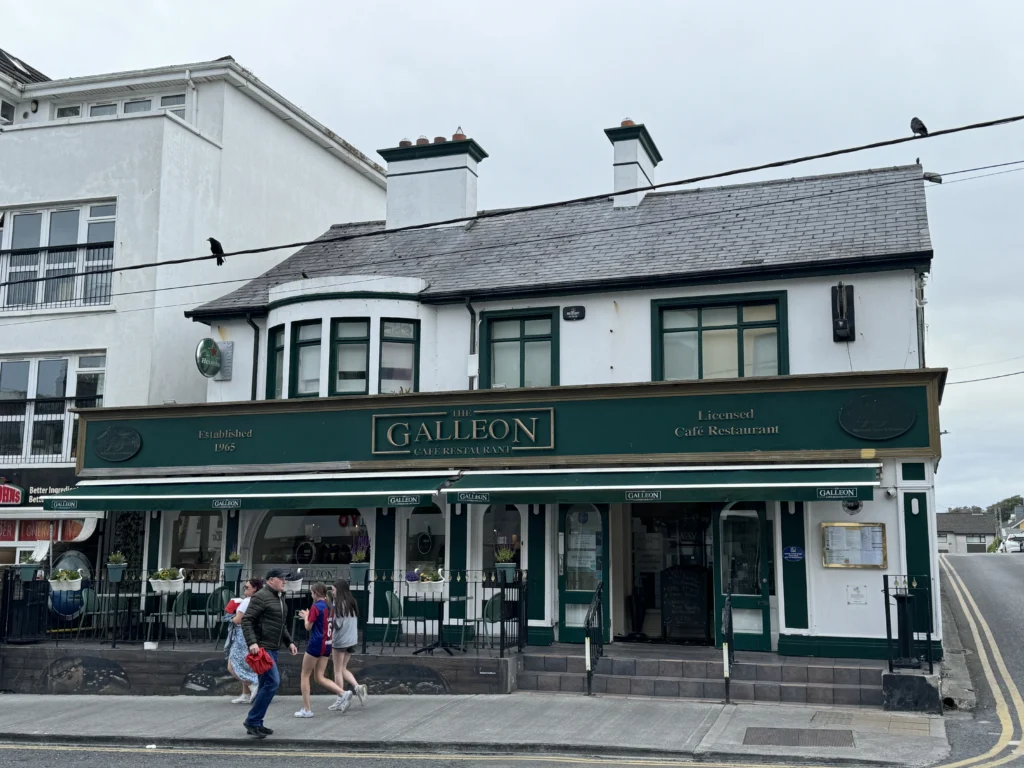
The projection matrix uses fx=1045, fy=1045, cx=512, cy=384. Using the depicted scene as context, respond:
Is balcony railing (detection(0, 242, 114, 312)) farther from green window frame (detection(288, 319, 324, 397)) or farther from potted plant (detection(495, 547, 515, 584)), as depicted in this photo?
potted plant (detection(495, 547, 515, 584))

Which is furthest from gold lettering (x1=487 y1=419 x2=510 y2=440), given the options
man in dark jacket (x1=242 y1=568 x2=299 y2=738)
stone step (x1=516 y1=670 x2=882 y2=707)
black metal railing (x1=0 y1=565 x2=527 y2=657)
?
man in dark jacket (x1=242 y1=568 x2=299 y2=738)

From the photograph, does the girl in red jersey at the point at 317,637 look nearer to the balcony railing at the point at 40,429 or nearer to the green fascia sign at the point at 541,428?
the green fascia sign at the point at 541,428

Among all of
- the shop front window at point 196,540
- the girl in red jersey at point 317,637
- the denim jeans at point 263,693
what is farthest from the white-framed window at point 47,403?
the denim jeans at point 263,693

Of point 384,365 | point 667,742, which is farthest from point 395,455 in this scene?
point 667,742

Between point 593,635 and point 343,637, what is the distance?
363cm

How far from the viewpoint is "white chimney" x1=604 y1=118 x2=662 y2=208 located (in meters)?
19.8

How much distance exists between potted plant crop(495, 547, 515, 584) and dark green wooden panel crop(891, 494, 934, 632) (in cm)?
545

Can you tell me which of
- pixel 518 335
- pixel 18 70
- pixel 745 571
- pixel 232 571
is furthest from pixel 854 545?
pixel 18 70

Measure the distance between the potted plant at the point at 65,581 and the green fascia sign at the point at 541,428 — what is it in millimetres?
2305

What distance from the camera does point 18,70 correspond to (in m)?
25.5

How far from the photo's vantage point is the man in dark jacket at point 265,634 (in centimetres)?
1138

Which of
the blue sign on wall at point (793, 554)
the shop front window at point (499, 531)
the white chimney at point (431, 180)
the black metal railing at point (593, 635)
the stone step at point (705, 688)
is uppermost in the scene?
the white chimney at point (431, 180)

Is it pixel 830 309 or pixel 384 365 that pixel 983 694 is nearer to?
pixel 830 309

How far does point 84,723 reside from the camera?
12.9 metres
